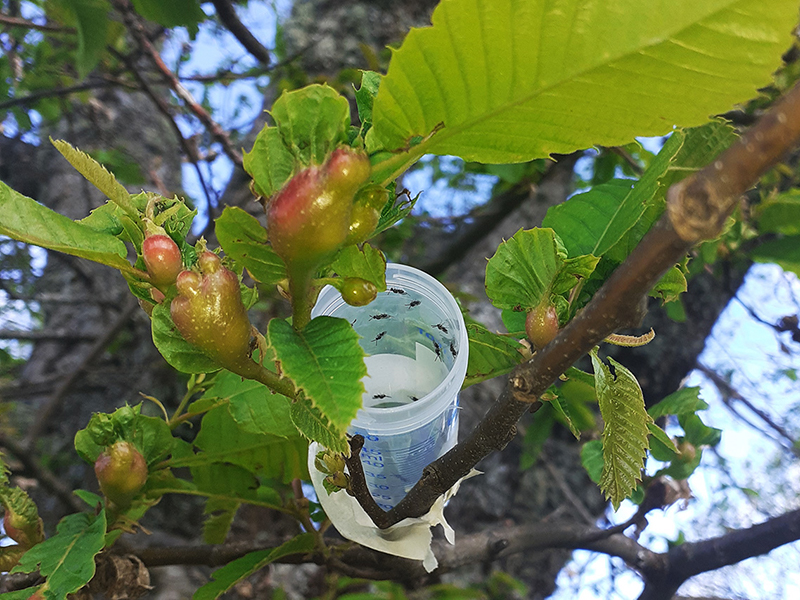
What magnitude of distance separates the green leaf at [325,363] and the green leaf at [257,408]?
0.24 metres

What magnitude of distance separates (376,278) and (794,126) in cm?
24

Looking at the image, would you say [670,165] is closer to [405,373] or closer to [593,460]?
[405,373]

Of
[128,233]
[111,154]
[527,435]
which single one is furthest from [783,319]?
[111,154]

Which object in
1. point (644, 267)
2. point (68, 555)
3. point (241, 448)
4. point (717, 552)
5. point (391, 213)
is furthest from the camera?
point (717, 552)

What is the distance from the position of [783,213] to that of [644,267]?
0.89 m

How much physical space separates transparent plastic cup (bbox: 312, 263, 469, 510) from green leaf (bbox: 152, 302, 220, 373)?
0.46ft

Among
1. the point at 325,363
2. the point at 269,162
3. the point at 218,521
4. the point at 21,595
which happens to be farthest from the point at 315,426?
the point at 218,521

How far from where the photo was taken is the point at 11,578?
1.93 feet

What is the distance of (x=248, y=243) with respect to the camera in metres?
0.34

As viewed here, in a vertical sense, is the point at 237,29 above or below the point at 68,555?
above

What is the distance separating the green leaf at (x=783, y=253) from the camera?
862mm

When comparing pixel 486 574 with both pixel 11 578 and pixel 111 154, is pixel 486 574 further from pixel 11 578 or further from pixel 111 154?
pixel 111 154

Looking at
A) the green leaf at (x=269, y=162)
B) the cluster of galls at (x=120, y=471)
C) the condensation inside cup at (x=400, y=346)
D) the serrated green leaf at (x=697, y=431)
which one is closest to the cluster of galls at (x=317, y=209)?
the green leaf at (x=269, y=162)

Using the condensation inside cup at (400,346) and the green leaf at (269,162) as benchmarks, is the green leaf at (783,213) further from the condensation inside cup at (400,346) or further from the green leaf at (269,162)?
the green leaf at (269,162)
